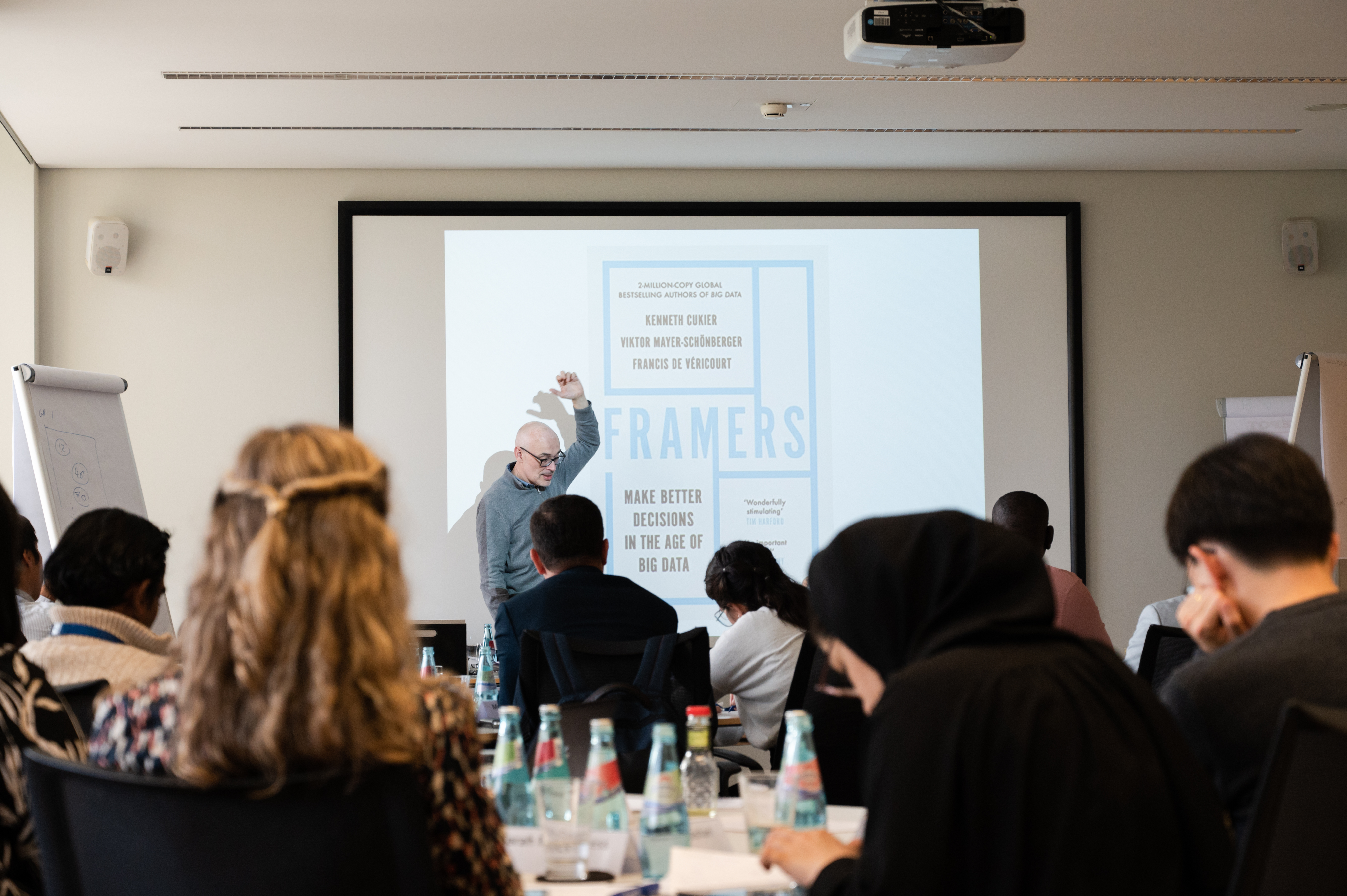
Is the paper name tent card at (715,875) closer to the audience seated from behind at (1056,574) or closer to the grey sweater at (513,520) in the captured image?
the audience seated from behind at (1056,574)

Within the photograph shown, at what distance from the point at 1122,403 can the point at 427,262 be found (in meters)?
3.59

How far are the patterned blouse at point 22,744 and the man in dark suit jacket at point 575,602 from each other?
138 centimetres

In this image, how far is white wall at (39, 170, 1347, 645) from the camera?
5367 mm

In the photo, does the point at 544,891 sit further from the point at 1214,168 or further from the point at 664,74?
the point at 1214,168

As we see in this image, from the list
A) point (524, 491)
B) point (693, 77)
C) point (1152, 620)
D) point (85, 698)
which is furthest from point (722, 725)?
point (693, 77)

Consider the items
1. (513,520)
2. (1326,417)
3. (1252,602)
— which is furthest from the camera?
(513,520)

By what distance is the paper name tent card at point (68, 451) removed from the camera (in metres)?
4.14

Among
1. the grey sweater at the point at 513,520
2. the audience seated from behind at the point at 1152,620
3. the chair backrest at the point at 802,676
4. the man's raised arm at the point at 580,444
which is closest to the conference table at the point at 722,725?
the chair backrest at the point at 802,676

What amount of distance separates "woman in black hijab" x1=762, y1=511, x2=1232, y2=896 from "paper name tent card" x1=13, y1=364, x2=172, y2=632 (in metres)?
3.54

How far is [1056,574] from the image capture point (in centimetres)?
342

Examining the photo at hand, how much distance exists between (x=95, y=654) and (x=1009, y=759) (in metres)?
1.81

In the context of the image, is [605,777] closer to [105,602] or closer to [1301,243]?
[105,602]

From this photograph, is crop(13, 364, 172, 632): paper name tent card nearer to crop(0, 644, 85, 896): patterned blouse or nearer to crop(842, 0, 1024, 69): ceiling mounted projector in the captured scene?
crop(0, 644, 85, 896): patterned blouse

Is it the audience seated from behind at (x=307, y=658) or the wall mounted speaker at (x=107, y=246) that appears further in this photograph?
the wall mounted speaker at (x=107, y=246)
